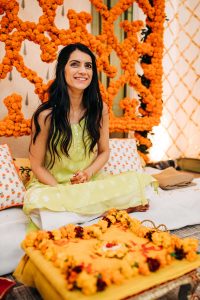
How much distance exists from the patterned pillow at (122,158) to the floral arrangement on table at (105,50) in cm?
23

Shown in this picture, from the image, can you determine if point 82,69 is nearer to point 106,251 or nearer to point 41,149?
point 41,149

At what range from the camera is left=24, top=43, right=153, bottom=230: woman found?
1587 millimetres

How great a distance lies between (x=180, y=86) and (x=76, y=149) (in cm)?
203

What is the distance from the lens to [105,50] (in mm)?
2439

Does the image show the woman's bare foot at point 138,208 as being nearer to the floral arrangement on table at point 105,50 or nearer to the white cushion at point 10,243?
the white cushion at point 10,243

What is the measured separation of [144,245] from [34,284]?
0.45 meters

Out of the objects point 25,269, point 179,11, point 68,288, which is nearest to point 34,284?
point 25,269

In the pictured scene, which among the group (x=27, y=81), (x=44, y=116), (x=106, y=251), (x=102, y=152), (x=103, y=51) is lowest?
(x=106, y=251)

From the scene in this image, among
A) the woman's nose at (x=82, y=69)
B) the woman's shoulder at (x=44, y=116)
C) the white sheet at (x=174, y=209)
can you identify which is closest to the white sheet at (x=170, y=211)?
the white sheet at (x=174, y=209)

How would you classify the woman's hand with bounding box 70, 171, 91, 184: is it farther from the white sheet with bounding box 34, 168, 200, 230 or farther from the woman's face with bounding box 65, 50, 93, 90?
the woman's face with bounding box 65, 50, 93, 90

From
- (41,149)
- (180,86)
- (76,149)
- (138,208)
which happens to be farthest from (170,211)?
(180,86)

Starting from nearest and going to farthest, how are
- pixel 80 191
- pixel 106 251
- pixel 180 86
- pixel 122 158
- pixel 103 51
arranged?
pixel 106 251
pixel 80 191
pixel 122 158
pixel 103 51
pixel 180 86

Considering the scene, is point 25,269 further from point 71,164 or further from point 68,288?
point 71,164

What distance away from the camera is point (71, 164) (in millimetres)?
1891
